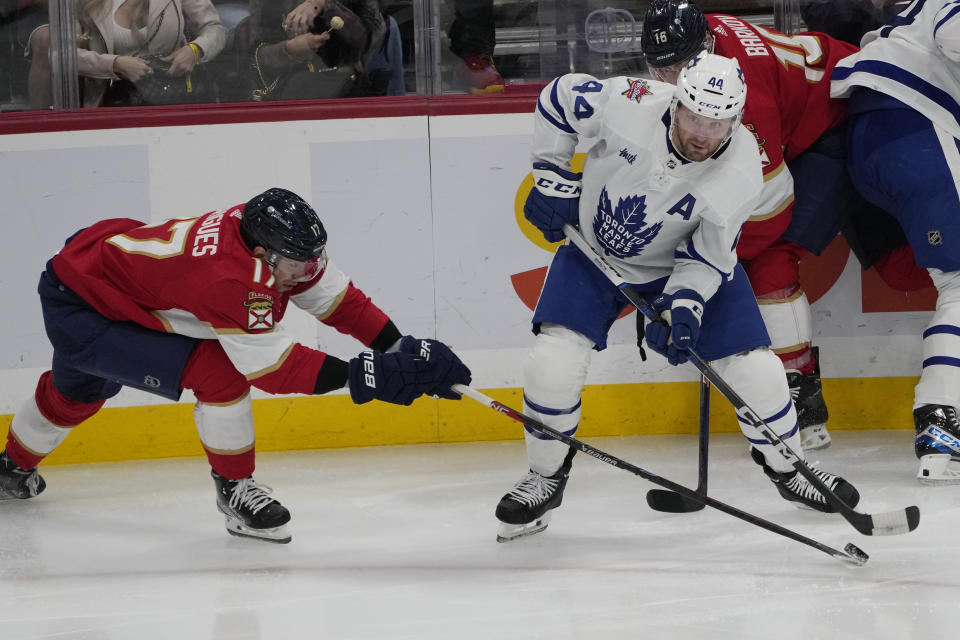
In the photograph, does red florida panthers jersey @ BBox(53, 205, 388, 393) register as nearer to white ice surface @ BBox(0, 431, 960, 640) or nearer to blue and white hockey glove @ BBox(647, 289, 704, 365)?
white ice surface @ BBox(0, 431, 960, 640)

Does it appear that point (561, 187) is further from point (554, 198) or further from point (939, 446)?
point (939, 446)

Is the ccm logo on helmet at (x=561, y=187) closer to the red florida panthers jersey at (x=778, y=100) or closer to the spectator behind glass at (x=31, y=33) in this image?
the red florida panthers jersey at (x=778, y=100)

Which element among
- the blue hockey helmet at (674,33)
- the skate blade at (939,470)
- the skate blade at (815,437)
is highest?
the blue hockey helmet at (674,33)

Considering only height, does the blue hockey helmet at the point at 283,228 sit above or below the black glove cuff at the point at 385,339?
above

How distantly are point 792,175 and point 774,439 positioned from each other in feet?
3.80

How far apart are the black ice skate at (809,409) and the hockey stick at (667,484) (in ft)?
3.09

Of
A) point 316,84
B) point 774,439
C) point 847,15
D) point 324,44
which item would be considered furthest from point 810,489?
point 324,44

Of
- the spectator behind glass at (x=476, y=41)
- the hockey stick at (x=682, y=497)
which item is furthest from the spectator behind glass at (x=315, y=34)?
the hockey stick at (x=682, y=497)

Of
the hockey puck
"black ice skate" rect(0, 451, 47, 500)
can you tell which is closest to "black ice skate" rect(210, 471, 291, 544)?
"black ice skate" rect(0, 451, 47, 500)

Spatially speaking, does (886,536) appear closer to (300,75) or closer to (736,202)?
(736,202)

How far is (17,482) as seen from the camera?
11.0 ft

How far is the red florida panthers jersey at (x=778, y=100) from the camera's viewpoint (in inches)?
134

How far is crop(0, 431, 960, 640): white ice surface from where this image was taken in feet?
7.81

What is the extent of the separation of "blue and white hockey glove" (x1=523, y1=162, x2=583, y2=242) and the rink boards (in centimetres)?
89
